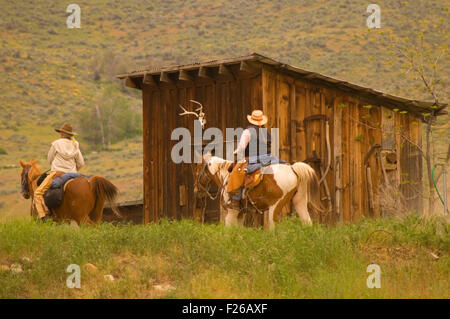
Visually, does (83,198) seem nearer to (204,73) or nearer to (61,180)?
(61,180)

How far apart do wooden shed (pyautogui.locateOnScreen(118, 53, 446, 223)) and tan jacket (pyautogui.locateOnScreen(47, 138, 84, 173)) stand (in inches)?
146

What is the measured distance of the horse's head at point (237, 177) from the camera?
1338 centimetres

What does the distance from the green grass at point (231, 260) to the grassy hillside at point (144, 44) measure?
25.9 meters

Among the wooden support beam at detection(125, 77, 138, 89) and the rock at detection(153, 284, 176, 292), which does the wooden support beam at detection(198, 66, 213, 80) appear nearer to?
the wooden support beam at detection(125, 77, 138, 89)

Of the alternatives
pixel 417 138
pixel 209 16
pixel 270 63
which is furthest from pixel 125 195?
pixel 209 16

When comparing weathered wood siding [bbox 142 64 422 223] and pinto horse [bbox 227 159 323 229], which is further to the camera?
weathered wood siding [bbox 142 64 422 223]

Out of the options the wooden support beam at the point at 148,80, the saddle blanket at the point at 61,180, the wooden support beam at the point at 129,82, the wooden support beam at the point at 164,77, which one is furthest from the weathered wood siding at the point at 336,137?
the saddle blanket at the point at 61,180

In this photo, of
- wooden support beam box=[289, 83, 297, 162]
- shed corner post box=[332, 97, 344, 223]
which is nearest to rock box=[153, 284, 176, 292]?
wooden support beam box=[289, 83, 297, 162]

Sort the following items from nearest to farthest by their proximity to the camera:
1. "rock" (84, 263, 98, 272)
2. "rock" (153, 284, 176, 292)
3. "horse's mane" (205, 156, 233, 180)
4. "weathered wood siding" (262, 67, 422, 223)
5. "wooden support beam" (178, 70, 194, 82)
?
"rock" (153, 284, 176, 292)
"rock" (84, 263, 98, 272)
"horse's mane" (205, 156, 233, 180)
"weathered wood siding" (262, 67, 422, 223)
"wooden support beam" (178, 70, 194, 82)

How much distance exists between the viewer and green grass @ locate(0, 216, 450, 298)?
9.69 meters

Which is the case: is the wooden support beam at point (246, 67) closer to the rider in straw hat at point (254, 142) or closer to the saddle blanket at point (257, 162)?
the rider in straw hat at point (254, 142)

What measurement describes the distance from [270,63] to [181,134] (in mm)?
3143
